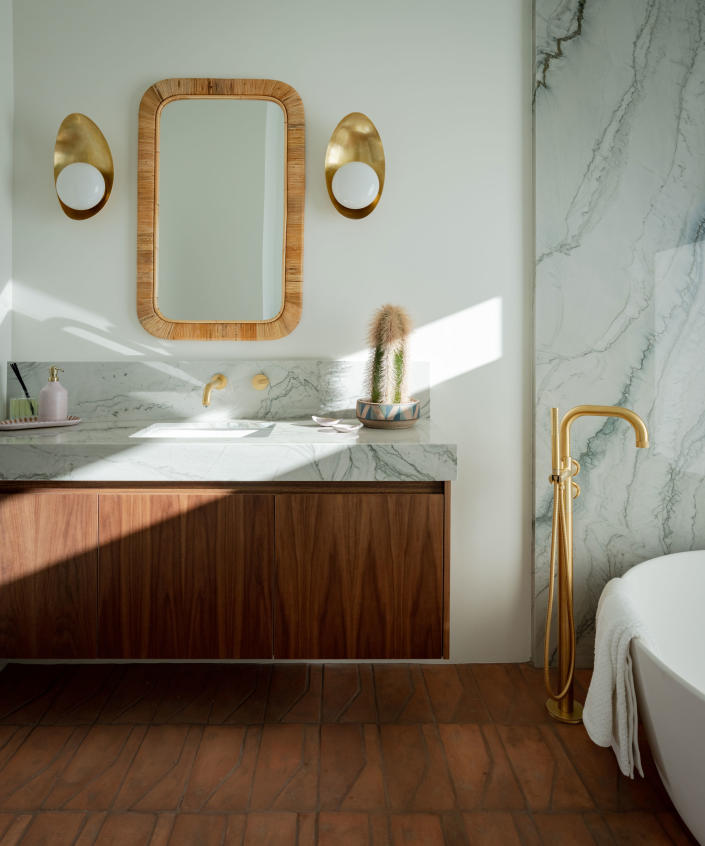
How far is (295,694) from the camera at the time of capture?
6.89 ft

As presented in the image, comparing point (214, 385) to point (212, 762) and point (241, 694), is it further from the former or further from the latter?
point (212, 762)

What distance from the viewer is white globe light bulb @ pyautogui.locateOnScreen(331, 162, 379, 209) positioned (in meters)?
2.14

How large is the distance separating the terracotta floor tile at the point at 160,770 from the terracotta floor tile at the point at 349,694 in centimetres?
42

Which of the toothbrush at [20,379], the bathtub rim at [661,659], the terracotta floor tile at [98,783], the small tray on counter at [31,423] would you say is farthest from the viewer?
the toothbrush at [20,379]

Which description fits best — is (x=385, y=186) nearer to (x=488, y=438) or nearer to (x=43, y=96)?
(x=488, y=438)

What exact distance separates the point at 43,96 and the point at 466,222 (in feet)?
5.20

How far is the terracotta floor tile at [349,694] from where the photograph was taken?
6.47 feet

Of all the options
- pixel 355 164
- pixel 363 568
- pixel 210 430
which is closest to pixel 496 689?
pixel 363 568

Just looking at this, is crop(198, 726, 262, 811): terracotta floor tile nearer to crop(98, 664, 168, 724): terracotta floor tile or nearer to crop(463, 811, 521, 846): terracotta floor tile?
crop(98, 664, 168, 724): terracotta floor tile

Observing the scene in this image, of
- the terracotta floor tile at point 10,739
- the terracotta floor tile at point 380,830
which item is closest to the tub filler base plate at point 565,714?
the terracotta floor tile at point 380,830

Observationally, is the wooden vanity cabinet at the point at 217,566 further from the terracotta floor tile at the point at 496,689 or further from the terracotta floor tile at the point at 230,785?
the terracotta floor tile at the point at 496,689

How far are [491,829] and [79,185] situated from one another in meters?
2.27

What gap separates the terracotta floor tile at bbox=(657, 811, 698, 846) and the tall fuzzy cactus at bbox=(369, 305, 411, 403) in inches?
52.7

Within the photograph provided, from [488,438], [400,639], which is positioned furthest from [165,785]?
[488,438]
